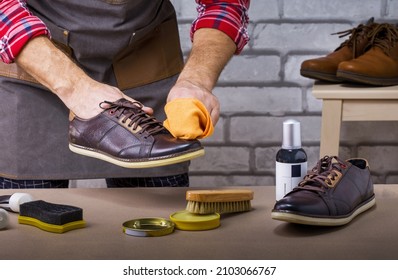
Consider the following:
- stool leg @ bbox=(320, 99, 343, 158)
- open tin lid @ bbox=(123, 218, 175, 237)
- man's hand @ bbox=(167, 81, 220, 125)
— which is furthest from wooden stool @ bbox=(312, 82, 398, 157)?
open tin lid @ bbox=(123, 218, 175, 237)

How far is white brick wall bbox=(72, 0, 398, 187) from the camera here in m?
2.26

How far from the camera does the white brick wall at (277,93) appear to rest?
2.26 m

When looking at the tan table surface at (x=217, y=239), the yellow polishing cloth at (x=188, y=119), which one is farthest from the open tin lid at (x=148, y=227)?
the yellow polishing cloth at (x=188, y=119)

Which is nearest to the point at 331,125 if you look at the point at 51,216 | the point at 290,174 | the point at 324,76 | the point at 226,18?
the point at 324,76

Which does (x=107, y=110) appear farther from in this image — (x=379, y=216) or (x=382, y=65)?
(x=382, y=65)

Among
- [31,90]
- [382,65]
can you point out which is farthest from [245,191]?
[382,65]

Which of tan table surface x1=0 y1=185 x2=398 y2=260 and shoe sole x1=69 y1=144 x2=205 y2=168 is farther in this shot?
shoe sole x1=69 y1=144 x2=205 y2=168

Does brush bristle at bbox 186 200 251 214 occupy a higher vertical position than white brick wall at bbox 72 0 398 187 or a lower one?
lower

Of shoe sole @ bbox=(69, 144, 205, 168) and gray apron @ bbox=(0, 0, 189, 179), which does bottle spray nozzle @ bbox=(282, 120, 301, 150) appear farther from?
gray apron @ bbox=(0, 0, 189, 179)

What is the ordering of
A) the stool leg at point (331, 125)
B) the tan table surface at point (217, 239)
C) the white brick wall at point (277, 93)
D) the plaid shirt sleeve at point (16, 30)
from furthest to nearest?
the white brick wall at point (277, 93), the stool leg at point (331, 125), the plaid shirt sleeve at point (16, 30), the tan table surface at point (217, 239)

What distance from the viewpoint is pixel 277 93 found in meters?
2.29

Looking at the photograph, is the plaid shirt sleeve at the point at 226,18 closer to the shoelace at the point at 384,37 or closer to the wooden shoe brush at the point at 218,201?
the wooden shoe brush at the point at 218,201

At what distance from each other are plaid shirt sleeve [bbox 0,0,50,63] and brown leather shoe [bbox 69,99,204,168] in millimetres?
185

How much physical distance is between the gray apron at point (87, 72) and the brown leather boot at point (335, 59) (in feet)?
1.64
